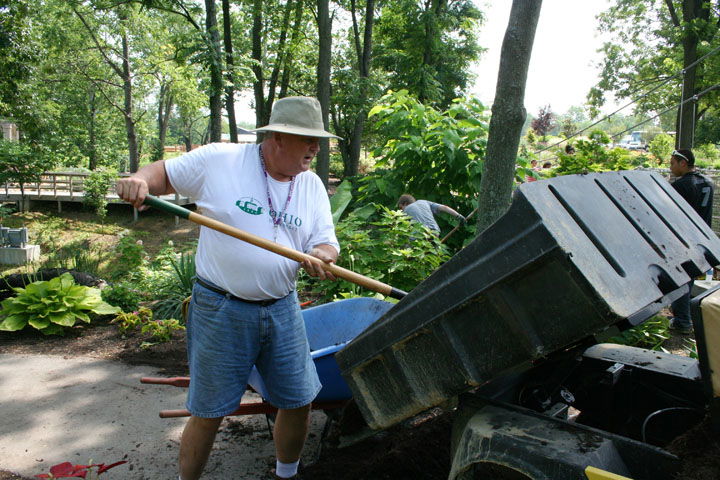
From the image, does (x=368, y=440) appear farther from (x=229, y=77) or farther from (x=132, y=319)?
(x=229, y=77)

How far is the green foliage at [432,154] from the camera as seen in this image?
285 inches

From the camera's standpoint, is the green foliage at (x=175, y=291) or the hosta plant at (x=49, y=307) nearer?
the hosta plant at (x=49, y=307)

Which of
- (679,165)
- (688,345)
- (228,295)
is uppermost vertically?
(679,165)

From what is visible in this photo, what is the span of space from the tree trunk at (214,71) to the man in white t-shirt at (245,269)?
11.3 metres

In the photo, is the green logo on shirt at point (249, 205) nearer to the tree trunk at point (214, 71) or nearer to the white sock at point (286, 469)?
the white sock at point (286, 469)

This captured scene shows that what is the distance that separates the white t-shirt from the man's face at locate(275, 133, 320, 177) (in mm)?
85

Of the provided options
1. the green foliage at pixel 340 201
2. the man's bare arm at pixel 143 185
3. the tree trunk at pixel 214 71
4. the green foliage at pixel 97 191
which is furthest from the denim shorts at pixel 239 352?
the green foliage at pixel 97 191

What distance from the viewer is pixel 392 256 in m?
5.43

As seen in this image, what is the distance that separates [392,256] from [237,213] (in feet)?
9.91

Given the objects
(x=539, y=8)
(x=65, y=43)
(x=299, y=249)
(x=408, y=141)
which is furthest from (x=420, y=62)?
(x=299, y=249)

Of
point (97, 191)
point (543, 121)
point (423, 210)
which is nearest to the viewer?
point (423, 210)

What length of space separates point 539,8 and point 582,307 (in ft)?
11.6

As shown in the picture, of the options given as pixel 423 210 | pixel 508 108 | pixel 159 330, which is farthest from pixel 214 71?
pixel 508 108

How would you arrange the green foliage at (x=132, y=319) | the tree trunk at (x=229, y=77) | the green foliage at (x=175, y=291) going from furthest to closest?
the tree trunk at (x=229, y=77), the green foliage at (x=175, y=291), the green foliage at (x=132, y=319)
